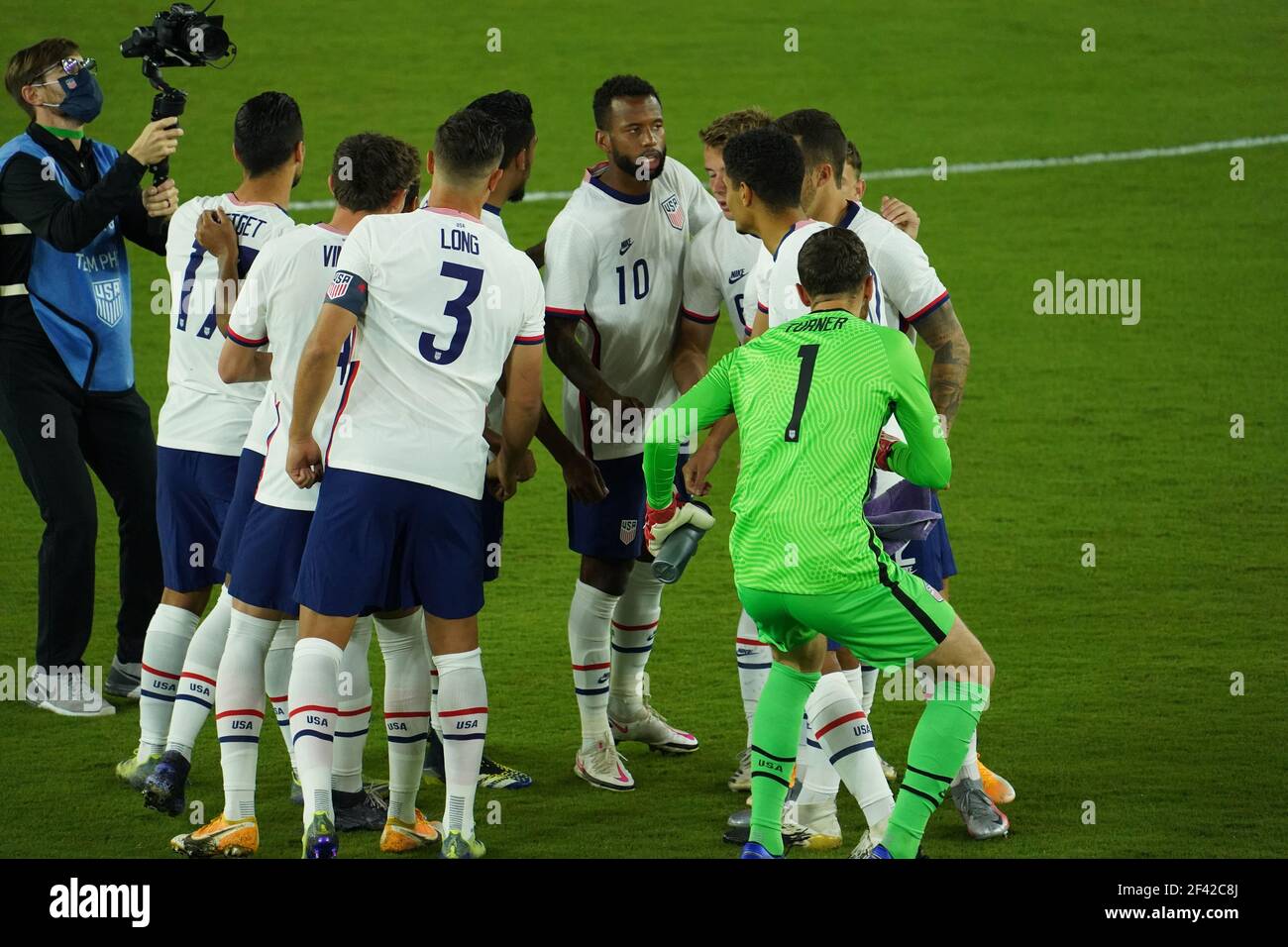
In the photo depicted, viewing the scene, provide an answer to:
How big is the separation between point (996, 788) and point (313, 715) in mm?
2093

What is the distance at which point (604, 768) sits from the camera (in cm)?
588

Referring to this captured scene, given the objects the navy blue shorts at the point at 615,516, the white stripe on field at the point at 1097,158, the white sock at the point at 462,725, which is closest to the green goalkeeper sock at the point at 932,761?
the white sock at the point at 462,725

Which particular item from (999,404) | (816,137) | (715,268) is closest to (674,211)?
(715,268)

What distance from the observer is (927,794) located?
4523 millimetres

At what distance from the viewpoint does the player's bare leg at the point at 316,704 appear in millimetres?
4727

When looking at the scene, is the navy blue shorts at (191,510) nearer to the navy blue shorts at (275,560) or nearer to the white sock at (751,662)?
the navy blue shorts at (275,560)

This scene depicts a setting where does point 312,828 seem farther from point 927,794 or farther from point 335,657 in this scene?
point 927,794

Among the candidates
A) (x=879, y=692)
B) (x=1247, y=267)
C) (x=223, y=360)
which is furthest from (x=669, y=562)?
(x=1247, y=267)

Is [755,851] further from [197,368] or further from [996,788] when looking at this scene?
[197,368]

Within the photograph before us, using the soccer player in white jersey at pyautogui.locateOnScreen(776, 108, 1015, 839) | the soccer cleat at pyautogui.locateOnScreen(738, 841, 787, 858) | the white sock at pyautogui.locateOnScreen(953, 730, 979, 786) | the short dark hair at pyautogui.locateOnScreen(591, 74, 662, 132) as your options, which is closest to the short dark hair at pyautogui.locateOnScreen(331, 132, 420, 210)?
the short dark hair at pyautogui.locateOnScreen(591, 74, 662, 132)

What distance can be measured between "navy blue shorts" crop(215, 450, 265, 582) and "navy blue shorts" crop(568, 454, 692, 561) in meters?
1.20

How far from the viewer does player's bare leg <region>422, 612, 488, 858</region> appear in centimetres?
488

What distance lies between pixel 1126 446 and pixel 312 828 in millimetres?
6694

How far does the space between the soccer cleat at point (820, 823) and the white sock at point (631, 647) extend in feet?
3.87
